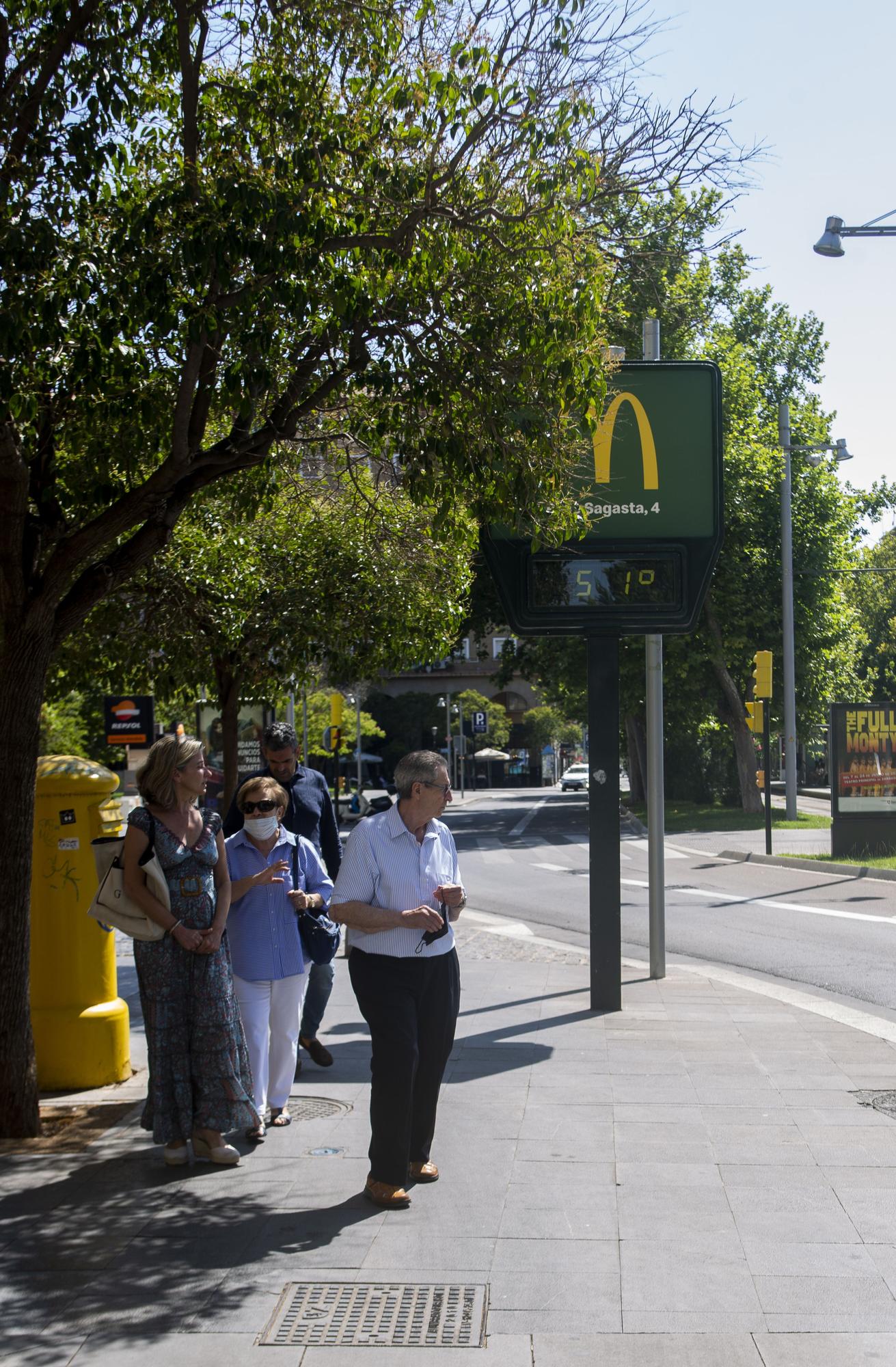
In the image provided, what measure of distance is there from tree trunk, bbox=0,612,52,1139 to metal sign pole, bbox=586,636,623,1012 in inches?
148

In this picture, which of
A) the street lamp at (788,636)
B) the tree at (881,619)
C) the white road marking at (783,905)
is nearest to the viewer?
the white road marking at (783,905)

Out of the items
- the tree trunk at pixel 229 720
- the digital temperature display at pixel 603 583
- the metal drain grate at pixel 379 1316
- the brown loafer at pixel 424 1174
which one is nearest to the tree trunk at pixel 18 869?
the brown loafer at pixel 424 1174

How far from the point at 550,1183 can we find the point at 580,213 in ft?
16.6

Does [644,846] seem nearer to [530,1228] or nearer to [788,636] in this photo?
[788,636]

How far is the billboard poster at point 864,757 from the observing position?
2273cm

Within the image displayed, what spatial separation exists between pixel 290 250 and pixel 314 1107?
4.06 metres

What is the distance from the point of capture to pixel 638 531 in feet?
29.7

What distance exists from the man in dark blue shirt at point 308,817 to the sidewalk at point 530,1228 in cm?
26

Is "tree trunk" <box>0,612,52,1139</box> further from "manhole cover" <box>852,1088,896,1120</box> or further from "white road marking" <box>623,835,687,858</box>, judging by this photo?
"white road marking" <box>623,835,687,858</box>

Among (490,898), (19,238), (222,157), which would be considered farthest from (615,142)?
(490,898)

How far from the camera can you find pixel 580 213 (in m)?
7.95

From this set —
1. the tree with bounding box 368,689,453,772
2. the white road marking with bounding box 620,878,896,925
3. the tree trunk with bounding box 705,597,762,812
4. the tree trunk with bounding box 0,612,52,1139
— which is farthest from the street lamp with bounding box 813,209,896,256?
the tree with bounding box 368,689,453,772

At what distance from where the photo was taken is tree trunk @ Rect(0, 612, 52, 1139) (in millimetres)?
6320

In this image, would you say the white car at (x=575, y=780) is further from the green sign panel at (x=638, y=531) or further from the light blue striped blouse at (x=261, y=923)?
the light blue striped blouse at (x=261, y=923)
